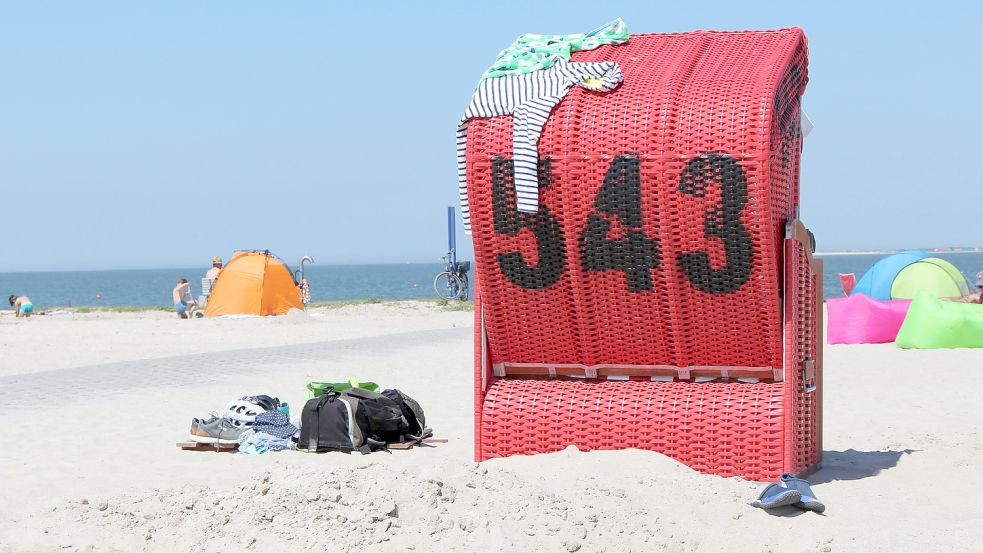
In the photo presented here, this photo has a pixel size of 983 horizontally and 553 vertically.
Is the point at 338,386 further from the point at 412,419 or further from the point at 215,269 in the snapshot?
the point at 215,269

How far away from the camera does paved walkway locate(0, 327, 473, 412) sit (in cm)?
1134

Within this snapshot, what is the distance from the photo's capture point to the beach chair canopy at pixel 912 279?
22.0m

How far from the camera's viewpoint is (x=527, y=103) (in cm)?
636

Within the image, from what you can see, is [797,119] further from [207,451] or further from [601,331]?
[207,451]

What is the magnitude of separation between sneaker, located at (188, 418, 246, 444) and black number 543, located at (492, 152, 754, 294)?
2.66 meters

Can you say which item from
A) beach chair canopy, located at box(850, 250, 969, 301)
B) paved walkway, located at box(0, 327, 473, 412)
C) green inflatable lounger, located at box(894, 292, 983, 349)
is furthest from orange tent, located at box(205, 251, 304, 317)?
green inflatable lounger, located at box(894, 292, 983, 349)

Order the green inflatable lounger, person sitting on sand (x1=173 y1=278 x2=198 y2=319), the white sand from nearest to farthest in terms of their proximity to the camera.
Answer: the white sand → the green inflatable lounger → person sitting on sand (x1=173 y1=278 x2=198 y2=319)

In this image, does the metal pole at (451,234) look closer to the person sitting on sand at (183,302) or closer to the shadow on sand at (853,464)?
the person sitting on sand at (183,302)

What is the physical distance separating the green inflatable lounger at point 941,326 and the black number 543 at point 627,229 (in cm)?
861

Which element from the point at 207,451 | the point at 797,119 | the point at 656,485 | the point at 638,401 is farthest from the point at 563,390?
the point at 207,451

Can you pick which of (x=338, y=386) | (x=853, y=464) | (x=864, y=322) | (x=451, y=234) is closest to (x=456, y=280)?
(x=451, y=234)

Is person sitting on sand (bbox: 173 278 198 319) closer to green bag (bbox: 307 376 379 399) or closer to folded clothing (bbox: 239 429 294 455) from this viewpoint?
green bag (bbox: 307 376 379 399)

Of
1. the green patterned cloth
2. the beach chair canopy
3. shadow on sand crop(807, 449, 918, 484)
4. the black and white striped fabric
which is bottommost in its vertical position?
shadow on sand crop(807, 449, 918, 484)

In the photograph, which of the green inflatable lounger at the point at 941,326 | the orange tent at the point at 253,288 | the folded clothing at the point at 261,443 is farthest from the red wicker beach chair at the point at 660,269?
the orange tent at the point at 253,288
